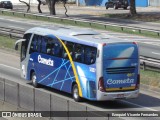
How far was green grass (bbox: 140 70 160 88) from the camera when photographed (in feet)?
82.5

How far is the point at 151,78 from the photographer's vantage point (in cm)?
2589

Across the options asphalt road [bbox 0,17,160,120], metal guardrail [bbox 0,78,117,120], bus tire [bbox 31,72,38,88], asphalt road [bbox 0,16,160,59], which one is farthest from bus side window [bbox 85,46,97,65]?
asphalt road [bbox 0,16,160,59]

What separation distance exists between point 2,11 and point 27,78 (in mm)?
42003

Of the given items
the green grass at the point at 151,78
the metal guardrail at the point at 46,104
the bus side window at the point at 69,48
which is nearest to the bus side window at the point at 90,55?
the bus side window at the point at 69,48

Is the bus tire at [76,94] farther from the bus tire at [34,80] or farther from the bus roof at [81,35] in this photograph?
the bus tire at [34,80]

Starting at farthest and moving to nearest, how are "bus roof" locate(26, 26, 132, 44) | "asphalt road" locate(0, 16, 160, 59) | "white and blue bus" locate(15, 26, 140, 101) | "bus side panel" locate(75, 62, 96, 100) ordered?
"asphalt road" locate(0, 16, 160, 59)
"bus roof" locate(26, 26, 132, 44)
"bus side panel" locate(75, 62, 96, 100)
"white and blue bus" locate(15, 26, 140, 101)

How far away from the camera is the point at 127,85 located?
69.4 feet

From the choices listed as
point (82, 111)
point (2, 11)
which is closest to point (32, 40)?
point (82, 111)

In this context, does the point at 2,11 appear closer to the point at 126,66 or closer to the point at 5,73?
the point at 5,73

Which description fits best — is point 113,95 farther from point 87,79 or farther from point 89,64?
point 89,64

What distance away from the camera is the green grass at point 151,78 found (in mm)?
25148

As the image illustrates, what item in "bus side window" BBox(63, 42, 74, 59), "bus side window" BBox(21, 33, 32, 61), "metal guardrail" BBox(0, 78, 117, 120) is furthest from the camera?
"bus side window" BBox(21, 33, 32, 61)

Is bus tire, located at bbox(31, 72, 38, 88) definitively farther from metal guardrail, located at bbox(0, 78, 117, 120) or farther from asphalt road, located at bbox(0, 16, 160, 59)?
asphalt road, located at bbox(0, 16, 160, 59)

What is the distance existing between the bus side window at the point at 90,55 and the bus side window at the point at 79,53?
0.32m
